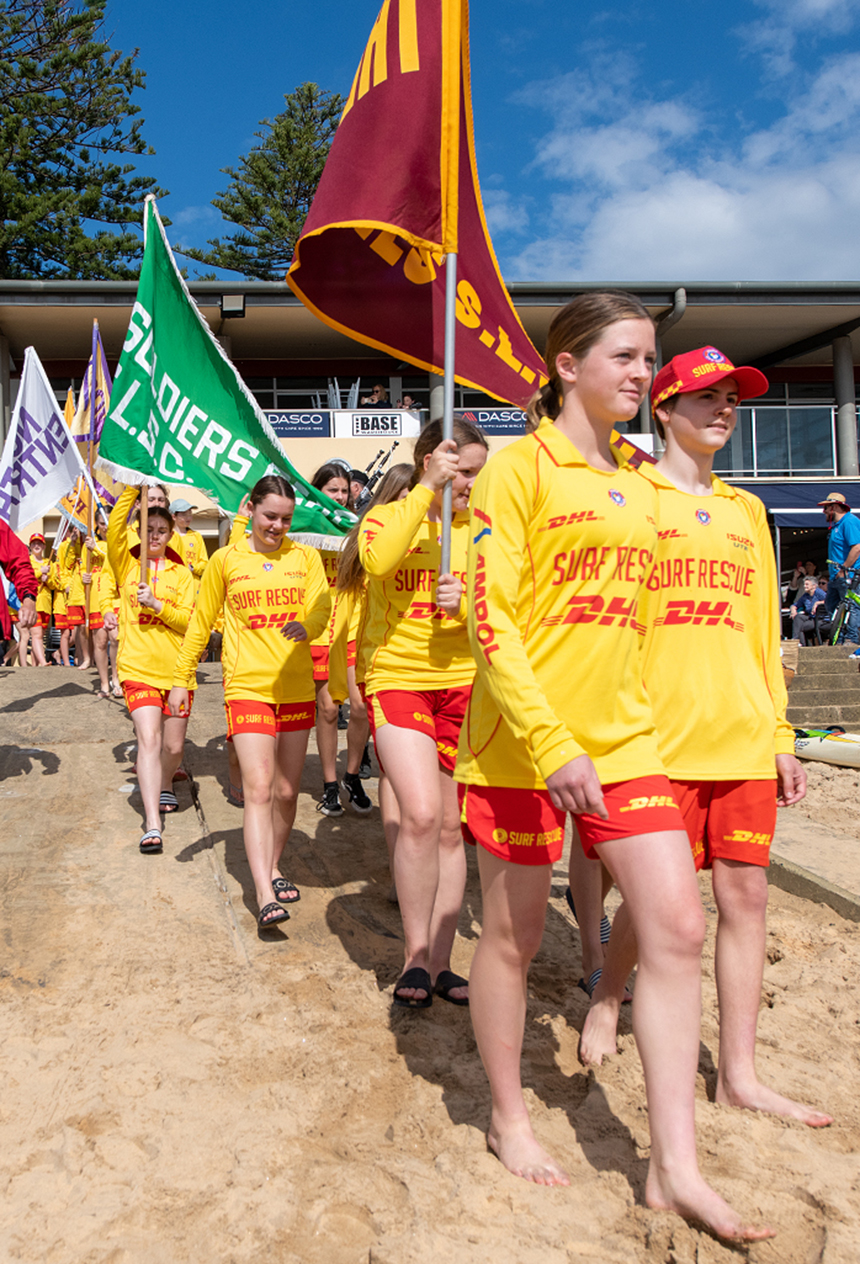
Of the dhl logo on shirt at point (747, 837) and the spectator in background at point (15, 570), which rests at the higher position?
the spectator in background at point (15, 570)

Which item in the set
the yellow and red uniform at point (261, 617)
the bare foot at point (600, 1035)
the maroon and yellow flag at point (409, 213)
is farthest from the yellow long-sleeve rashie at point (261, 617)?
the bare foot at point (600, 1035)

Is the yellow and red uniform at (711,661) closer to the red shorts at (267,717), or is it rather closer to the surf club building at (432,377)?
the red shorts at (267,717)

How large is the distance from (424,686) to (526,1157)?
5.60 ft

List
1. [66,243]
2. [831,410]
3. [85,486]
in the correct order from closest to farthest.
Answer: [85,486]
[831,410]
[66,243]

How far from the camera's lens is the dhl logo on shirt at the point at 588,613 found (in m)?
2.40

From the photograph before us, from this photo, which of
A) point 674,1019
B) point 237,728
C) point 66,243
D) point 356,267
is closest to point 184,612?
point 237,728

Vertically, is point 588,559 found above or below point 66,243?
below

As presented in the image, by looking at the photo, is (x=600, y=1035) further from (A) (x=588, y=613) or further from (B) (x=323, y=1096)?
(A) (x=588, y=613)

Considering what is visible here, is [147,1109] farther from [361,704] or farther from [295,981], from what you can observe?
[361,704]

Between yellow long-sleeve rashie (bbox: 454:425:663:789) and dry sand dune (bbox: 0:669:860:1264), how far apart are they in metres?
1.05

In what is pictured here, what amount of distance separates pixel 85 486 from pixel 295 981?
24.5ft

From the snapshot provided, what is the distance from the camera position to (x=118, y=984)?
3777 millimetres

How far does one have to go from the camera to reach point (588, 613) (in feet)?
7.88

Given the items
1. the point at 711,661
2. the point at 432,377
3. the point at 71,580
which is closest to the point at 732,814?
the point at 711,661
